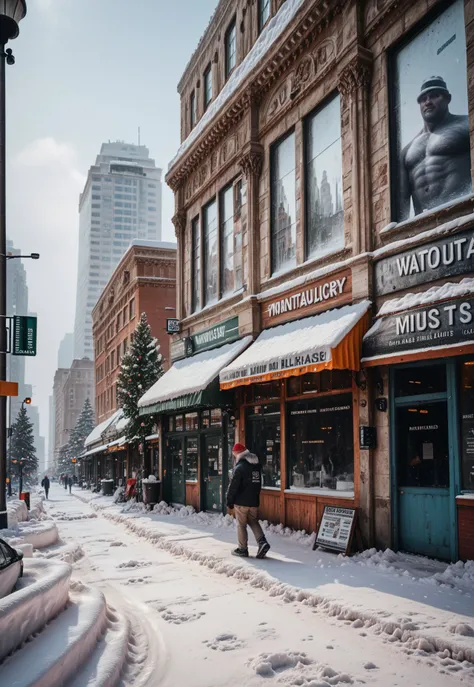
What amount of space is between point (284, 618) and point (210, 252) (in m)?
13.9

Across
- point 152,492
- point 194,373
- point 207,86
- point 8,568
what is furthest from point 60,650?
point 207,86

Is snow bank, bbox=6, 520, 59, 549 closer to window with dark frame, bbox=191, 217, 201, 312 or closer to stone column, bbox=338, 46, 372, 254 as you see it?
stone column, bbox=338, 46, 372, 254

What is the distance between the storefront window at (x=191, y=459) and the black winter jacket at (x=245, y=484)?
8.13 metres

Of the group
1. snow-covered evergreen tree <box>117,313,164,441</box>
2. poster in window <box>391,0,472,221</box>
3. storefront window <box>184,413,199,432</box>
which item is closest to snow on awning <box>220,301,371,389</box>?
poster in window <box>391,0,472,221</box>

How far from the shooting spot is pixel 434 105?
10367 mm

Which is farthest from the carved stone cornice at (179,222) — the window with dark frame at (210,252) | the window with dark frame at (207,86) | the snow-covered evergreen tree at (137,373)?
the snow-covered evergreen tree at (137,373)

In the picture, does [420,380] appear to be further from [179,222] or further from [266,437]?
[179,222]

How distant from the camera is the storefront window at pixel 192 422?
62.3 feet

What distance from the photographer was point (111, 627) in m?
6.50

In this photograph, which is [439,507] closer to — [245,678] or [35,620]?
[245,678]

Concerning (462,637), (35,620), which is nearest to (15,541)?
Result: (35,620)

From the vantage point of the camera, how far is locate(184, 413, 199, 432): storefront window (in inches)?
748

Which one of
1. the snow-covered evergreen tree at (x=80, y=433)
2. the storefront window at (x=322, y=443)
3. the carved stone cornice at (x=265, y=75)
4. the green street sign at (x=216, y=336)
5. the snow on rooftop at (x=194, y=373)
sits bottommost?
the snow-covered evergreen tree at (x=80, y=433)

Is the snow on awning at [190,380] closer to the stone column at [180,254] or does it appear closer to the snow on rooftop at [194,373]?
the snow on rooftop at [194,373]
